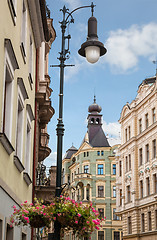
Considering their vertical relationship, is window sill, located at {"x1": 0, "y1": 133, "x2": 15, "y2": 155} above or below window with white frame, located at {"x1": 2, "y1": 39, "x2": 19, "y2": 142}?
below

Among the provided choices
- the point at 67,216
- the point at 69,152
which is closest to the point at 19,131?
the point at 67,216

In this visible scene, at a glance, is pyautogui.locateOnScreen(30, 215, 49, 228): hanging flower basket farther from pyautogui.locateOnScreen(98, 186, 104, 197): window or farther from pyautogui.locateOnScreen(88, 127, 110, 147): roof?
pyautogui.locateOnScreen(88, 127, 110, 147): roof

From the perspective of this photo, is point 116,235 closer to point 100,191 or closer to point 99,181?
point 100,191

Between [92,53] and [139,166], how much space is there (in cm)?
3751

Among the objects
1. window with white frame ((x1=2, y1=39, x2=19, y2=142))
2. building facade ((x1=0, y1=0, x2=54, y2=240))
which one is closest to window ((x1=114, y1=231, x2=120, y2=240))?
building facade ((x1=0, y1=0, x2=54, y2=240))

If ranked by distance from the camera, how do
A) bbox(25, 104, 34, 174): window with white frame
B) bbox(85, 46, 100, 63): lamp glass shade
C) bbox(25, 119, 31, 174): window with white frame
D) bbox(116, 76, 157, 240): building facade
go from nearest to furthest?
bbox(85, 46, 100, 63): lamp glass shade, bbox(25, 104, 34, 174): window with white frame, bbox(25, 119, 31, 174): window with white frame, bbox(116, 76, 157, 240): building facade

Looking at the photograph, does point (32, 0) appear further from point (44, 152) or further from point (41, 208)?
point (44, 152)

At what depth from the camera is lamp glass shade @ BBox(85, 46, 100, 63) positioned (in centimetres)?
1007

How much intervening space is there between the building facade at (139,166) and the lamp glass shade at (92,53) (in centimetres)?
3211

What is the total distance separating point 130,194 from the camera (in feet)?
158

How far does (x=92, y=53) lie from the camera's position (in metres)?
10.1

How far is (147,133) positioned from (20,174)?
114 feet

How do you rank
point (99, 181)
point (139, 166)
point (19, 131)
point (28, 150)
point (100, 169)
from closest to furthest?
point (19, 131), point (28, 150), point (139, 166), point (99, 181), point (100, 169)

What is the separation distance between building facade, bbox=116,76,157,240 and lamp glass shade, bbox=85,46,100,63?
105 ft
